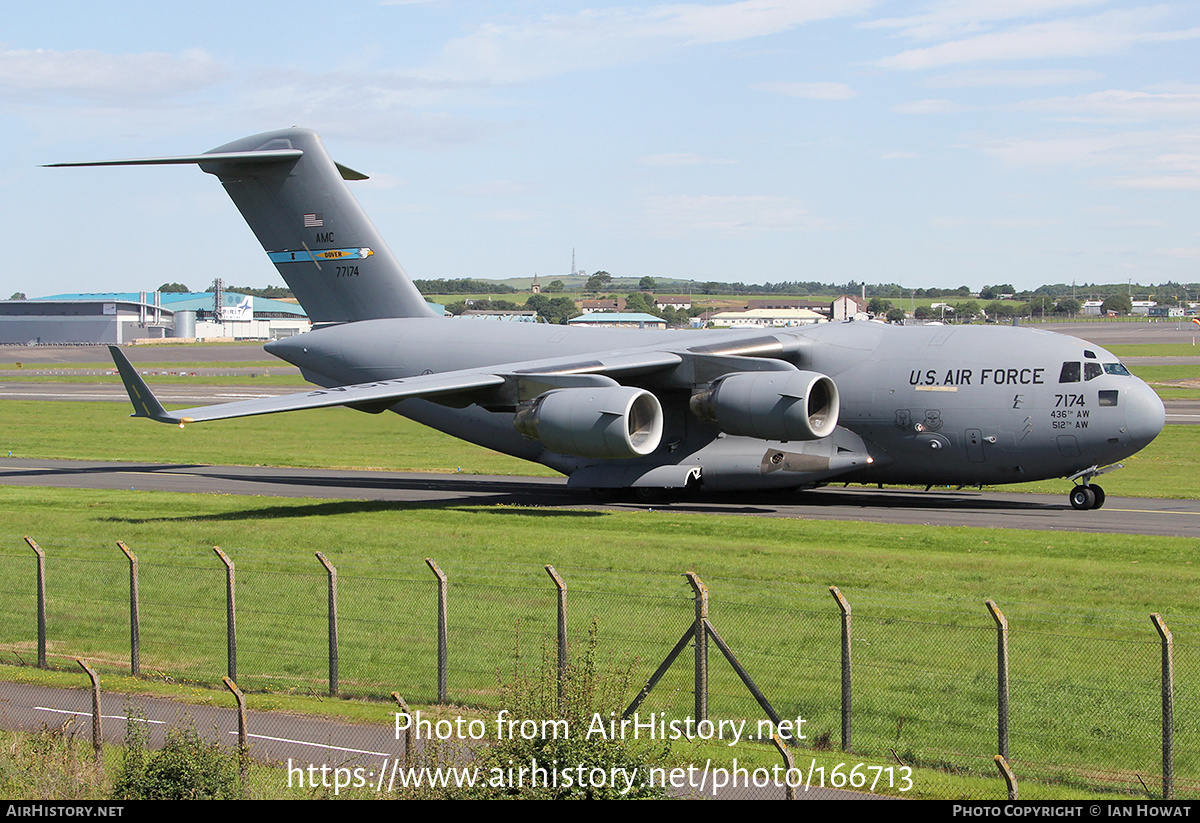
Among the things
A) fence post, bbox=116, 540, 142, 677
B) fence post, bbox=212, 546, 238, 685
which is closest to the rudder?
fence post, bbox=116, 540, 142, 677

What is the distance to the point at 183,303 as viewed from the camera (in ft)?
591

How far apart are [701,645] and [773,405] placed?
14.0m

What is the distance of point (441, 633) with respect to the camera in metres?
13.1

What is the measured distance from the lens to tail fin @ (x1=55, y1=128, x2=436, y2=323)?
3256 centimetres

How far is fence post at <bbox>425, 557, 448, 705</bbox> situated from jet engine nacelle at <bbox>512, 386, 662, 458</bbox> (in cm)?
1197

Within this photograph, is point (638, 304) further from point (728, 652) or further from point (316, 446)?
point (728, 652)

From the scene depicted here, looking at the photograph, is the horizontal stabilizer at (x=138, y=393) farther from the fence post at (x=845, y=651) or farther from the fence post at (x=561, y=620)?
the fence post at (x=845, y=651)

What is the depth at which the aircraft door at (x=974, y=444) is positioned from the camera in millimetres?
26031

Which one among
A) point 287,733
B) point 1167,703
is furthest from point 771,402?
point 1167,703

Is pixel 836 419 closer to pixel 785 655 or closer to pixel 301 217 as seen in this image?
pixel 785 655

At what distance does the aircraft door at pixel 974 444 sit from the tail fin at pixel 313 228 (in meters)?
14.7

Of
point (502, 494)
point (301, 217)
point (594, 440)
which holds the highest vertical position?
point (301, 217)

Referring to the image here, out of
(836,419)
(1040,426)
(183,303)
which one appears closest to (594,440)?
(836,419)
